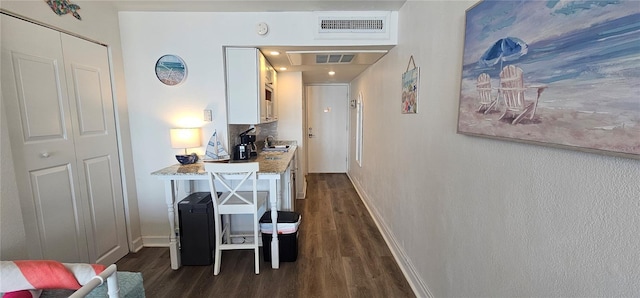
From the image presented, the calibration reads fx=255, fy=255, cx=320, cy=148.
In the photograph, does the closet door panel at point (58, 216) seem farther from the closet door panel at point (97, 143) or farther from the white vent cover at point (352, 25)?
the white vent cover at point (352, 25)

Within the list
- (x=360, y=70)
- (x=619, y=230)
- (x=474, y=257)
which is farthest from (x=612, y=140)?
(x=360, y=70)

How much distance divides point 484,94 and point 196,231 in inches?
91.4

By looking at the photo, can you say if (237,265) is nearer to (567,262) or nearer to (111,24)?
(567,262)

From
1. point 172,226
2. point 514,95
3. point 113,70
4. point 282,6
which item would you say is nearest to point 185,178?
point 172,226

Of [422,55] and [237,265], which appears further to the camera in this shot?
[237,265]

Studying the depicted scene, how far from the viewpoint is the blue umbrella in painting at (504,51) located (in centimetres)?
→ 89

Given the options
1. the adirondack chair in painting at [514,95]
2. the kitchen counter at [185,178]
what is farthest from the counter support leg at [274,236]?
the adirondack chair in painting at [514,95]

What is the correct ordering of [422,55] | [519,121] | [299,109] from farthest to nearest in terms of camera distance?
[299,109], [422,55], [519,121]

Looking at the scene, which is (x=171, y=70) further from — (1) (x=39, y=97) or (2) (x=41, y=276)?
(2) (x=41, y=276)

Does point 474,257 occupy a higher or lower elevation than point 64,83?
lower

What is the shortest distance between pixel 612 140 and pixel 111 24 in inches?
128

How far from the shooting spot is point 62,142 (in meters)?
1.84

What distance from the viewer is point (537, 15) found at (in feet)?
2.72

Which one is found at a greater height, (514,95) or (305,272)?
(514,95)
